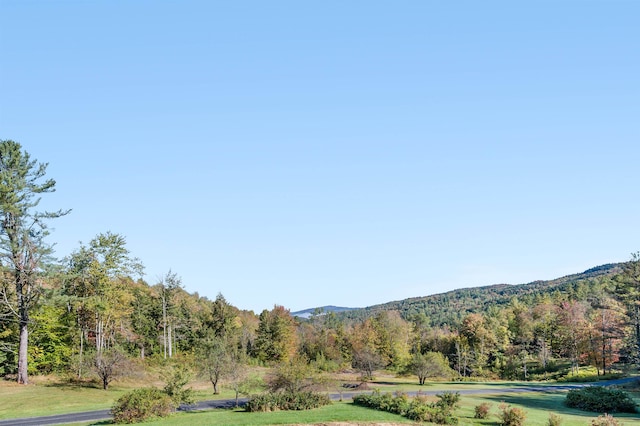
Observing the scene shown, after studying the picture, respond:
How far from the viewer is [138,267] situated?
55.2 m

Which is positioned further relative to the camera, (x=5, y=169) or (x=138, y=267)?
(x=138, y=267)

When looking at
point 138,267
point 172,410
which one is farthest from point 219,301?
point 172,410

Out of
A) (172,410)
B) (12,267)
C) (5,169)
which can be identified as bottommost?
(172,410)

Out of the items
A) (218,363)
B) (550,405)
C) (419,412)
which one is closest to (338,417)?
(419,412)

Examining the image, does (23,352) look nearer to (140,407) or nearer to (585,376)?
(140,407)

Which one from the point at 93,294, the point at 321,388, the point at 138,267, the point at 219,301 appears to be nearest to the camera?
the point at 321,388

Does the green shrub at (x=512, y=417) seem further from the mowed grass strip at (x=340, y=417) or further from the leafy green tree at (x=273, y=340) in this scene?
the leafy green tree at (x=273, y=340)

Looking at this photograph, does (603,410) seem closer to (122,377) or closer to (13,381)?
(122,377)

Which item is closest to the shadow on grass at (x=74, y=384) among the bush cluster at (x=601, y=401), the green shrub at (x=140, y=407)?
the green shrub at (x=140, y=407)

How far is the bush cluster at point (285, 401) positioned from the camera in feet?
92.4

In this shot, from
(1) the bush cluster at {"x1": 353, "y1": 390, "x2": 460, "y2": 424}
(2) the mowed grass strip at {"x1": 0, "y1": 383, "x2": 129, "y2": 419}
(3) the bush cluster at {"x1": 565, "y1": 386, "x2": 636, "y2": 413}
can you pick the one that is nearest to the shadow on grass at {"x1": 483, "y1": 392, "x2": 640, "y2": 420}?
(3) the bush cluster at {"x1": 565, "y1": 386, "x2": 636, "y2": 413}

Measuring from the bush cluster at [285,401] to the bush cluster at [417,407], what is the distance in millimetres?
3091

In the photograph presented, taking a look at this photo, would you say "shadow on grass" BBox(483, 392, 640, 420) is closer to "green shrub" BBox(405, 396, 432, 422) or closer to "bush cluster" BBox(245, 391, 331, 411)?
"green shrub" BBox(405, 396, 432, 422)

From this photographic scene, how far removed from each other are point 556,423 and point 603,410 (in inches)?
484
